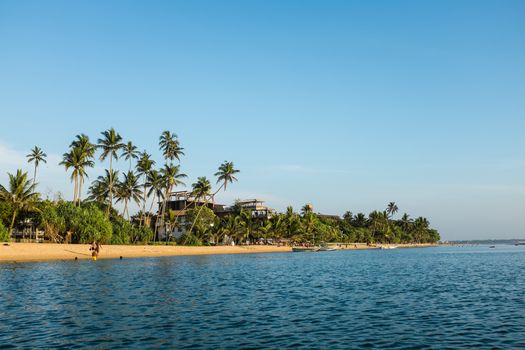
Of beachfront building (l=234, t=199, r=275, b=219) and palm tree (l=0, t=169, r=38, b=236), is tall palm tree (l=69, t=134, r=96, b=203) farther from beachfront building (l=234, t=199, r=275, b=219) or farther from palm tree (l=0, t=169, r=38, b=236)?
beachfront building (l=234, t=199, r=275, b=219)

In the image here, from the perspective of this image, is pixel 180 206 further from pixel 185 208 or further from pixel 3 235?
pixel 3 235

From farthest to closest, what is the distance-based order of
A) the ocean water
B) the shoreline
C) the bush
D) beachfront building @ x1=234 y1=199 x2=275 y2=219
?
beachfront building @ x1=234 y1=199 x2=275 y2=219 → the bush → the shoreline → the ocean water

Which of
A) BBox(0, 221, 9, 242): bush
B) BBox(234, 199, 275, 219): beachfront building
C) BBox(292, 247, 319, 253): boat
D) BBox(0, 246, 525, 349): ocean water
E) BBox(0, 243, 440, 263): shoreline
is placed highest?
BBox(234, 199, 275, 219): beachfront building

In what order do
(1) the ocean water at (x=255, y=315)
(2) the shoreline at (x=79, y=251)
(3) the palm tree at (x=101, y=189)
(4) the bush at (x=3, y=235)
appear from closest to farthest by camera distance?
(1) the ocean water at (x=255, y=315) < (2) the shoreline at (x=79, y=251) < (4) the bush at (x=3, y=235) < (3) the palm tree at (x=101, y=189)

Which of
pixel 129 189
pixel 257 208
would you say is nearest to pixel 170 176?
pixel 129 189

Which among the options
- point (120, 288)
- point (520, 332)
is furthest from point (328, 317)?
point (120, 288)

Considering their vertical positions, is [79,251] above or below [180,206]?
below

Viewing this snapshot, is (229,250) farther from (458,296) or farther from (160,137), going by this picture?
(458,296)

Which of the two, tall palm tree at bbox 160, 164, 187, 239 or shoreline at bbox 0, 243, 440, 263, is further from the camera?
tall palm tree at bbox 160, 164, 187, 239

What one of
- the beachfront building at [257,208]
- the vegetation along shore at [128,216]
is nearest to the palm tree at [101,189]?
the vegetation along shore at [128,216]

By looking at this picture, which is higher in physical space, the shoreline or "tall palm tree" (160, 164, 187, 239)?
"tall palm tree" (160, 164, 187, 239)

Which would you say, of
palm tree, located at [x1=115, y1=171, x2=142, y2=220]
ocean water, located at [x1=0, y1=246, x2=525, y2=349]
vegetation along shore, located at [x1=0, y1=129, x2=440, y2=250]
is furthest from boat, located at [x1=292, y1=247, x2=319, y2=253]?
ocean water, located at [x1=0, y1=246, x2=525, y2=349]

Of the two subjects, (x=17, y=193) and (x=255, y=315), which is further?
(x=17, y=193)

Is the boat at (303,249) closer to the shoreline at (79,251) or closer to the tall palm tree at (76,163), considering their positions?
the shoreline at (79,251)
